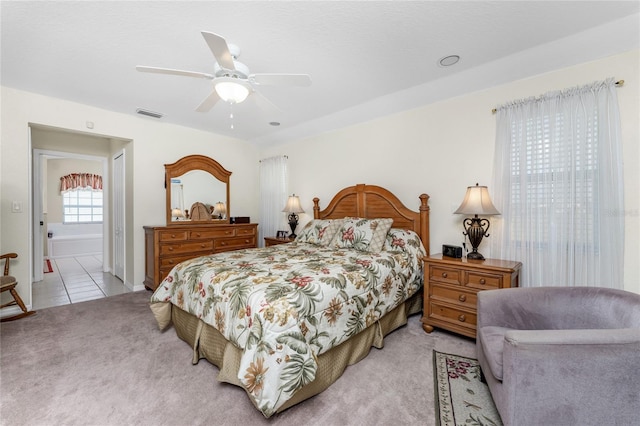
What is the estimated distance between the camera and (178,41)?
7.32ft

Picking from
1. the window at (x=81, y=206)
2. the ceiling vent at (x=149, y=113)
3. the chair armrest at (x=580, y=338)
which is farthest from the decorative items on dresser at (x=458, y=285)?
the window at (x=81, y=206)

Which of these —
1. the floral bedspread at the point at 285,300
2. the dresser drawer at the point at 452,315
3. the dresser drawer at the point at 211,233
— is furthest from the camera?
the dresser drawer at the point at 211,233

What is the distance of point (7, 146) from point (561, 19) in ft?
18.3

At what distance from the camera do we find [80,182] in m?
7.57

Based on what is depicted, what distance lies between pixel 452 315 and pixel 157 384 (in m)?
Answer: 2.49

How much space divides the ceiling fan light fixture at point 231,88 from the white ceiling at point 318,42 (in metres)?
0.45

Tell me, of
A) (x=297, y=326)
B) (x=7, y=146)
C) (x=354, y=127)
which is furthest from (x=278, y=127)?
(x=297, y=326)

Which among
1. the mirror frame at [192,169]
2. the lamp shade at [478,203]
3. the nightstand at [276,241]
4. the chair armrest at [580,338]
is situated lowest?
the chair armrest at [580,338]

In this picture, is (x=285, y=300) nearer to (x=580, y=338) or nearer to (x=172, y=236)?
(x=580, y=338)

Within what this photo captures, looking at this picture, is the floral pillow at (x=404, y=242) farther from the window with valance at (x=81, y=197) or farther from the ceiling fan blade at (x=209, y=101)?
the window with valance at (x=81, y=197)

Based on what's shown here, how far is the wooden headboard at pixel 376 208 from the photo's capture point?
3.24 meters

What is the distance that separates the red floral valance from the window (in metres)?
0.13

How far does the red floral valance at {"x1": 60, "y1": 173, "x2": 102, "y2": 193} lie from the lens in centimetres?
A: 744

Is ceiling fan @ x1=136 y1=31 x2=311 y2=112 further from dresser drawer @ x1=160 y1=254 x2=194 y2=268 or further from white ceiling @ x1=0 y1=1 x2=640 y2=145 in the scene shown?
dresser drawer @ x1=160 y1=254 x2=194 y2=268
